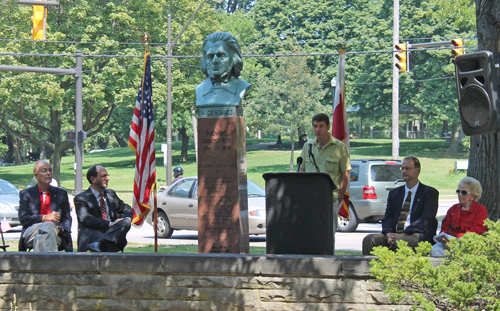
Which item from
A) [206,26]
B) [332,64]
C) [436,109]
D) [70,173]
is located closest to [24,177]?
[70,173]

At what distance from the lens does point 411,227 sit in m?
6.90

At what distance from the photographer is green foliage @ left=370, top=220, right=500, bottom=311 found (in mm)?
3725

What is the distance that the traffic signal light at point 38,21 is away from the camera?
14375 mm

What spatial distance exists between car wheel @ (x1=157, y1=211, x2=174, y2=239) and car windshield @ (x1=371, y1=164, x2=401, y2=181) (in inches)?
217

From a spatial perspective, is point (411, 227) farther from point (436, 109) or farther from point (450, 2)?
point (436, 109)

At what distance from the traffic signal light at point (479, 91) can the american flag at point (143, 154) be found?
4.41 m

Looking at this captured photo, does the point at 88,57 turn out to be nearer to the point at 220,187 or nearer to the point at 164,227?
A: the point at 164,227

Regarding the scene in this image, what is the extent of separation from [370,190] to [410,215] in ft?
27.8

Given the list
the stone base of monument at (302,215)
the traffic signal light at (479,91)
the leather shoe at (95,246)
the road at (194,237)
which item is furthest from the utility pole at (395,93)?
the stone base of monument at (302,215)

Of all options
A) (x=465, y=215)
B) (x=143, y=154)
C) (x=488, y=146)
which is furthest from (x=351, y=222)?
(x=465, y=215)

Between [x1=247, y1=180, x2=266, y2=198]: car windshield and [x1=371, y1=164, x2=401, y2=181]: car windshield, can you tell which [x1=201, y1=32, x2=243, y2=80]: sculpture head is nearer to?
[x1=247, y1=180, x2=266, y2=198]: car windshield

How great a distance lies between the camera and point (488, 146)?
8.39 metres

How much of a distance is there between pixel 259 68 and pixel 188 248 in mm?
40067

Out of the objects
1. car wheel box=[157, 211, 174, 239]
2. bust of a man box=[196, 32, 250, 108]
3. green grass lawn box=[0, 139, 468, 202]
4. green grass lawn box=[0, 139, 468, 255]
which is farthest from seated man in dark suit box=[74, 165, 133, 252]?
green grass lawn box=[0, 139, 468, 202]
